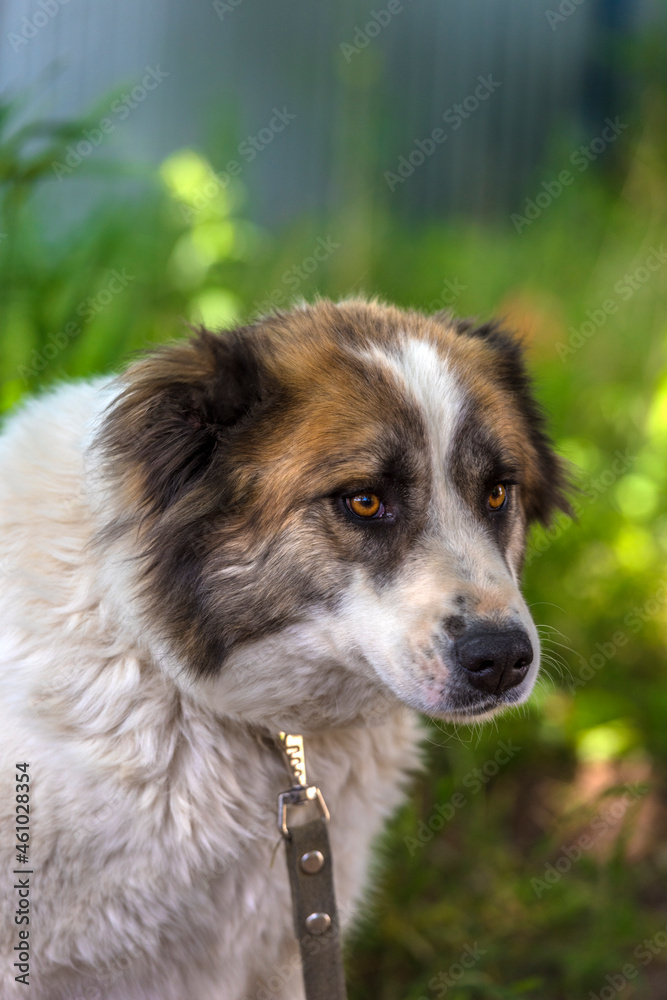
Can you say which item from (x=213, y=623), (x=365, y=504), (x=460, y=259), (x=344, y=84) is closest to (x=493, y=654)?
(x=365, y=504)

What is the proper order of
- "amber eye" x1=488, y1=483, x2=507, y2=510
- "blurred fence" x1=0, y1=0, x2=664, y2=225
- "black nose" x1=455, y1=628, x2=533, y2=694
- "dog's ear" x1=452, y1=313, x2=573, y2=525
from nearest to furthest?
"black nose" x1=455, y1=628, x2=533, y2=694 < "amber eye" x1=488, y1=483, x2=507, y2=510 < "dog's ear" x1=452, y1=313, x2=573, y2=525 < "blurred fence" x1=0, y1=0, x2=664, y2=225

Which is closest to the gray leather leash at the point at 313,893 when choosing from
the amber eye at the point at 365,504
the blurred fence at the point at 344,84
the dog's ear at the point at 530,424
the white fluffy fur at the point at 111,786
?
the white fluffy fur at the point at 111,786

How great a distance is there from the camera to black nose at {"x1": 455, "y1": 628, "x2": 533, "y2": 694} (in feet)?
5.95

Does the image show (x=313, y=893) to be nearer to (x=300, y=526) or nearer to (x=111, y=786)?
(x=111, y=786)

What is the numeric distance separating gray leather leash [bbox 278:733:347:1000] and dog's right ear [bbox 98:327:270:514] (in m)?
0.76

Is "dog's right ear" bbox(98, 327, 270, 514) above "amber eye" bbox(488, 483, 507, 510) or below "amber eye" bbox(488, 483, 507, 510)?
above

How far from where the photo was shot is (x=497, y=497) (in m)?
2.19

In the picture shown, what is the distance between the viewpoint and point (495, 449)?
2137 mm

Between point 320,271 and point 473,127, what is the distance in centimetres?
370

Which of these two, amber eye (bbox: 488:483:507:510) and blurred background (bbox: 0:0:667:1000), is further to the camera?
blurred background (bbox: 0:0:667:1000)

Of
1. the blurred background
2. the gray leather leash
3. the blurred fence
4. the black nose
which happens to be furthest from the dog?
the blurred fence

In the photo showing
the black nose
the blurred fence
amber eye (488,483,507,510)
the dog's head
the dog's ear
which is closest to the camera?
the black nose

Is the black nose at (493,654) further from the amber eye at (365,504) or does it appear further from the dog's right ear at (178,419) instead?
the dog's right ear at (178,419)

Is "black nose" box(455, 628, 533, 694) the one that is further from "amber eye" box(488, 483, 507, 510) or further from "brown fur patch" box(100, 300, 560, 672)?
"amber eye" box(488, 483, 507, 510)
